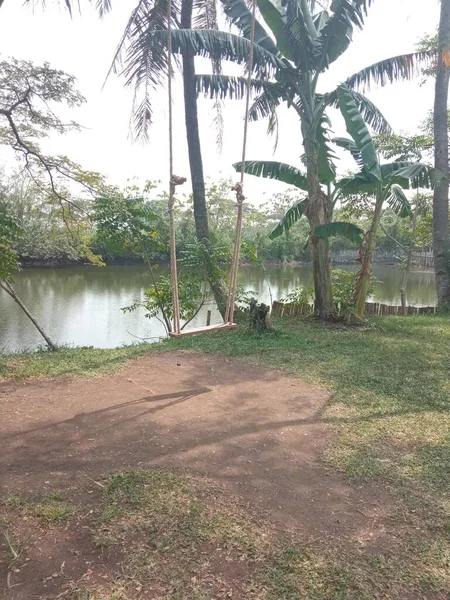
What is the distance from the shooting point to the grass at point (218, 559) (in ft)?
6.01

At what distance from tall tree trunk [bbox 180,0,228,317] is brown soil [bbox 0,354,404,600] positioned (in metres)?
3.56

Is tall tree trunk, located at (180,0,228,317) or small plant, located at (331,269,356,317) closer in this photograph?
tall tree trunk, located at (180,0,228,317)

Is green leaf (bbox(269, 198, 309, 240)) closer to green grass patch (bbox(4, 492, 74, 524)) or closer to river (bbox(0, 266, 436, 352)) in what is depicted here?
river (bbox(0, 266, 436, 352))

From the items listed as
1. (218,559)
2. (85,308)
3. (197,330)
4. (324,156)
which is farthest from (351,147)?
(85,308)

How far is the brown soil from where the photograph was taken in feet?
7.52

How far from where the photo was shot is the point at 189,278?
332 inches

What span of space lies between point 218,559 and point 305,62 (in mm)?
7809

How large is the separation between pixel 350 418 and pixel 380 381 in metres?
1.23

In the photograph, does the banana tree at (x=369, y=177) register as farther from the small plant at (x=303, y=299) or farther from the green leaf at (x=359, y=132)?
the small plant at (x=303, y=299)

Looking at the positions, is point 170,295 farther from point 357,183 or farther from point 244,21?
point 244,21

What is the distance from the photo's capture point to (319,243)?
26.8 ft

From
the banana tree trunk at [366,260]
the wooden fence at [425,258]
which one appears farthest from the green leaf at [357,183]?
the wooden fence at [425,258]

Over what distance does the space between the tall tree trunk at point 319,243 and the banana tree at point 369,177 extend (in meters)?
0.42

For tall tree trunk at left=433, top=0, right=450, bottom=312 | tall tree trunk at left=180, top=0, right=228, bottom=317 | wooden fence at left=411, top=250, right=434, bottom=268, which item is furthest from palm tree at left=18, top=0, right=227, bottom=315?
wooden fence at left=411, top=250, right=434, bottom=268
